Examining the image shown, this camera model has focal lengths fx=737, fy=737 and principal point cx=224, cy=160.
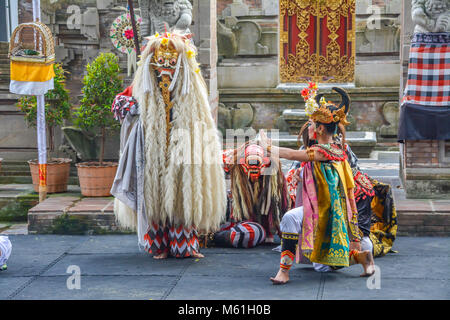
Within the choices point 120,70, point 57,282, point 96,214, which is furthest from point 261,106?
point 57,282

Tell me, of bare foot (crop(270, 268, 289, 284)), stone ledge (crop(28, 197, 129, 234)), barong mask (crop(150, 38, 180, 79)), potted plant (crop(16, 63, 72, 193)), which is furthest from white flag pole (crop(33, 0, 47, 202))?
bare foot (crop(270, 268, 289, 284))

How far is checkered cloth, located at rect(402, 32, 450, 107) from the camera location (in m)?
8.06

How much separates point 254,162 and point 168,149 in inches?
36.9

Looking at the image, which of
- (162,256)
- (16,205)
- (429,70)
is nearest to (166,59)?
(162,256)

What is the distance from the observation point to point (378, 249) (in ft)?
22.2

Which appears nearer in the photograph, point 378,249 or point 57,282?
point 57,282

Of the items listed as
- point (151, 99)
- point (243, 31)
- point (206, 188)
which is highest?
point (243, 31)

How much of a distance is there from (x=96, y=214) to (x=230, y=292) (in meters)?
2.63

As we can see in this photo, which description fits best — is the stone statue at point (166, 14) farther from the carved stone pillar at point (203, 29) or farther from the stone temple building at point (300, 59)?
the stone temple building at point (300, 59)

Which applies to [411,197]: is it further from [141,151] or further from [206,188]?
[141,151]

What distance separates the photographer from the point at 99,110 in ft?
28.6

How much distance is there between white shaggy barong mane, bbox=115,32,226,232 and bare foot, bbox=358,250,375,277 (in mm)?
1435

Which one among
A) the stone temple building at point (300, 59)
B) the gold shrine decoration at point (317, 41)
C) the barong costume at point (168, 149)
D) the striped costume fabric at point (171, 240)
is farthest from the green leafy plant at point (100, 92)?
the gold shrine decoration at point (317, 41)

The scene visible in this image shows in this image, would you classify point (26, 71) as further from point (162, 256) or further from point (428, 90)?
point (428, 90)
